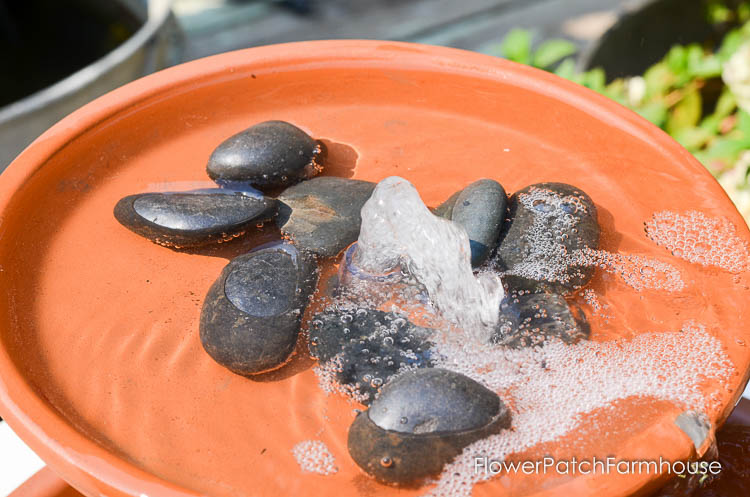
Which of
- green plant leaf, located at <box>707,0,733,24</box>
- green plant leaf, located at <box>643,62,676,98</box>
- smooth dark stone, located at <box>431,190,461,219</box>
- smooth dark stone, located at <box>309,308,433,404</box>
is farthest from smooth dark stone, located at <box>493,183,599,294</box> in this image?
green plant leaf, located at <box>707,0,733,24</box>

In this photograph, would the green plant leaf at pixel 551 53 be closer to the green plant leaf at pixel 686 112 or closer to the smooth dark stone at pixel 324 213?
the green plant leaf at pixel 686 112

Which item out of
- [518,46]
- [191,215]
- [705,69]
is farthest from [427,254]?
[705,69]

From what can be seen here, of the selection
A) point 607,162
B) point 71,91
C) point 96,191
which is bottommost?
point 71,91

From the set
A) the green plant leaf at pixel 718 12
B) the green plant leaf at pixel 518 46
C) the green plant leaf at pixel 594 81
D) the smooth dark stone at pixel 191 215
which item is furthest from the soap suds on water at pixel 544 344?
the green plant leaf at pixel 718 12

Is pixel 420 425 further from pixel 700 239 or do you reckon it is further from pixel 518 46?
pixel 518 46

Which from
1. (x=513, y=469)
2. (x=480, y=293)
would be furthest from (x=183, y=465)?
(x=480, y=293)

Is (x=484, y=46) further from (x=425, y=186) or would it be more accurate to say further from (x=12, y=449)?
(x=12, y=449)

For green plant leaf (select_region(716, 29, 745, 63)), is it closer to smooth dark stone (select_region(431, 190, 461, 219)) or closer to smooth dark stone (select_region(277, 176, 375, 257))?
smooth dark stone (select_region(431, 190, 461, 219))
